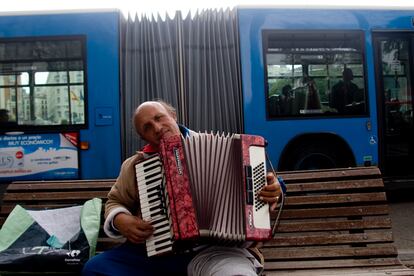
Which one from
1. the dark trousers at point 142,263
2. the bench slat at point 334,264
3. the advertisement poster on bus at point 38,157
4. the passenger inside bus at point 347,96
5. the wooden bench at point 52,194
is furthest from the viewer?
the passenger inside bus at point 347,96

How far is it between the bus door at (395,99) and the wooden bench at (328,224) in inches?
128

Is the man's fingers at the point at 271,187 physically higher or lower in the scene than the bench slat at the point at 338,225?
higher

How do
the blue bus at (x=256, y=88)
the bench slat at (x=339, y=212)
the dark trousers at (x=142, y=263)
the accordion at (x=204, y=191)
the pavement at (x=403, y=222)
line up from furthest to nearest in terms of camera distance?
the blue bus at (x=256, y=88), the pavement at (x=403, y=222), the bench slat at (x=339, y=212), the dark trousers at (x=142, y=263), the accordion at (x=204, y=191)

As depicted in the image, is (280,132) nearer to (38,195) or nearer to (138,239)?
(38,195)

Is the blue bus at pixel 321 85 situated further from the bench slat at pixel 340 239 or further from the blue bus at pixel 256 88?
the bench slat at pixel 340 239

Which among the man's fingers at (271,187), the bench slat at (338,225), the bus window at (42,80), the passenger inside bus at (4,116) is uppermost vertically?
the bus window at (42,80)

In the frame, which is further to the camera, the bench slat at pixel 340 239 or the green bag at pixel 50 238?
the bench slat at pixel 340 239

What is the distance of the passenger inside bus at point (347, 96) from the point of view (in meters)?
5.79

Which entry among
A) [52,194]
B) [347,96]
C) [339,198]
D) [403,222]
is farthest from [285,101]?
[52,194]

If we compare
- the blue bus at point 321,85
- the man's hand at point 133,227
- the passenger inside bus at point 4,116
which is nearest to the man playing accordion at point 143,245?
the man's hand at point 133,227

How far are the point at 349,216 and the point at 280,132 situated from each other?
9.58 ft

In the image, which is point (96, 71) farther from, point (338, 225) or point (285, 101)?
point (338, 225)

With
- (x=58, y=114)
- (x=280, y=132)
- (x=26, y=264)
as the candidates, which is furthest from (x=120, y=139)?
(x=26, y=264)

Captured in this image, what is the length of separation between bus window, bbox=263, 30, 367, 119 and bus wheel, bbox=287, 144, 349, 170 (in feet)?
1.40
